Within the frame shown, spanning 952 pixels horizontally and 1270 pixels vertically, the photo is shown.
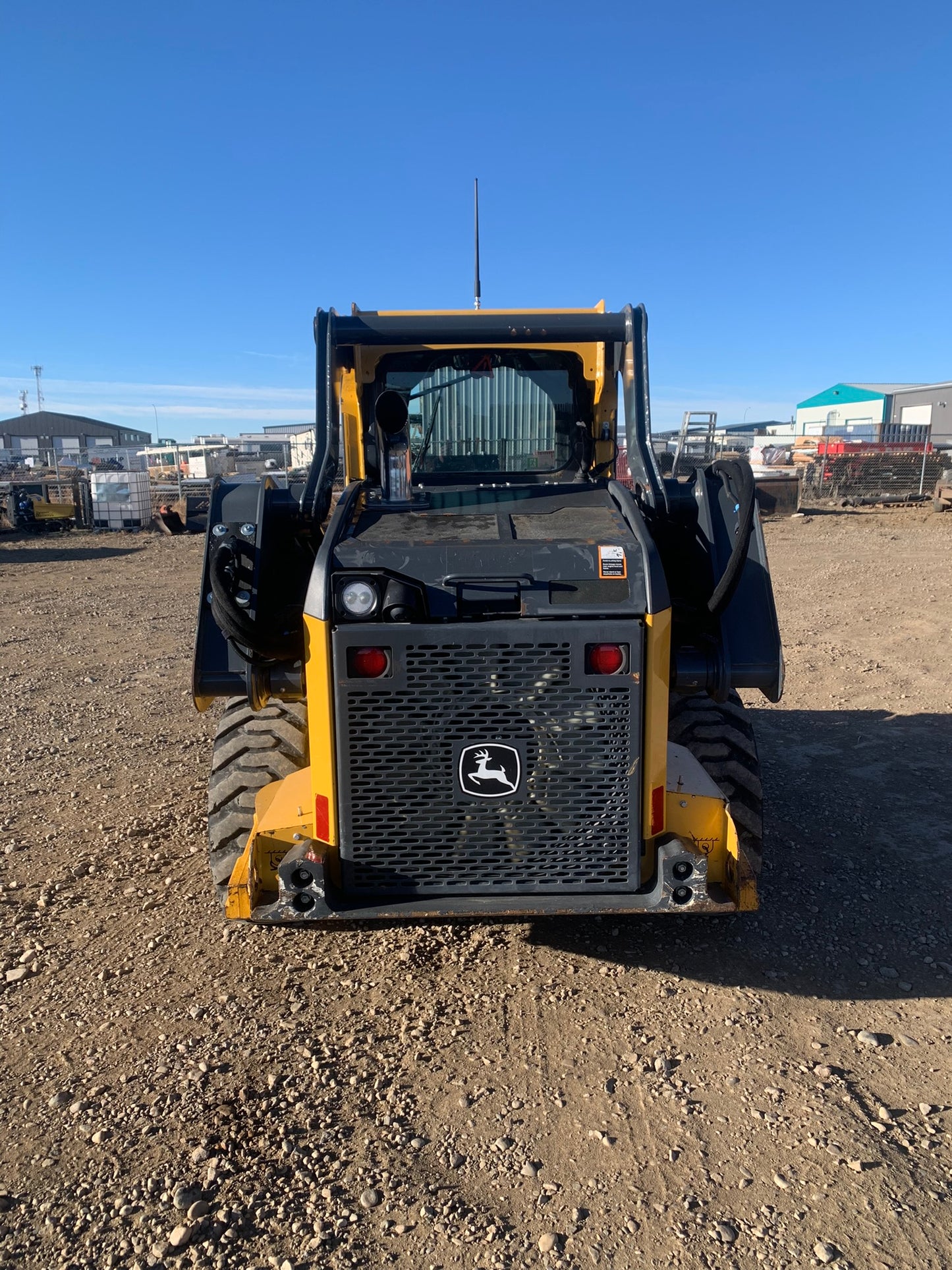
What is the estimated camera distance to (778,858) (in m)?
4.60

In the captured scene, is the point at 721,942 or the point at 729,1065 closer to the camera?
the point at 729,1065

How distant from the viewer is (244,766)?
383 centimetres

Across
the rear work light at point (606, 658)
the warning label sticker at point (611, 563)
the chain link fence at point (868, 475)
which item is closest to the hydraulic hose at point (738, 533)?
the warning label sticker at point (611, 563)

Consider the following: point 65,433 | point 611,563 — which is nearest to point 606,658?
point 611,563

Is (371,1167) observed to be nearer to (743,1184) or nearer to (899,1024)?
(743,1184)

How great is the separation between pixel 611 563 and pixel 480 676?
585 millimetres

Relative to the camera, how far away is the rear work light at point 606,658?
304 cm

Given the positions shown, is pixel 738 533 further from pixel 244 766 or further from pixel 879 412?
pixel 879 412

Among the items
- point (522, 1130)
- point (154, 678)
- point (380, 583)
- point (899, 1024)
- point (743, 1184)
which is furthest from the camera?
point (154, 678)

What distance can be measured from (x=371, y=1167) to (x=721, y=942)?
1.82m

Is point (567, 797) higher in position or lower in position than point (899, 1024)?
higher

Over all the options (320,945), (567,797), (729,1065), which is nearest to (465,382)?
(567,797)

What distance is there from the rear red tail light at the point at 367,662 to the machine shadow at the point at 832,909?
150 cm

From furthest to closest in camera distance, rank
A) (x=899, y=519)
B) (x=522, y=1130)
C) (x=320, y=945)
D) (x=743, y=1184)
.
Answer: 1. (x=899, y=519)
2. (x=320, y=945)
3. (x=522, y=1130)
4. (x=743, y=1184)
